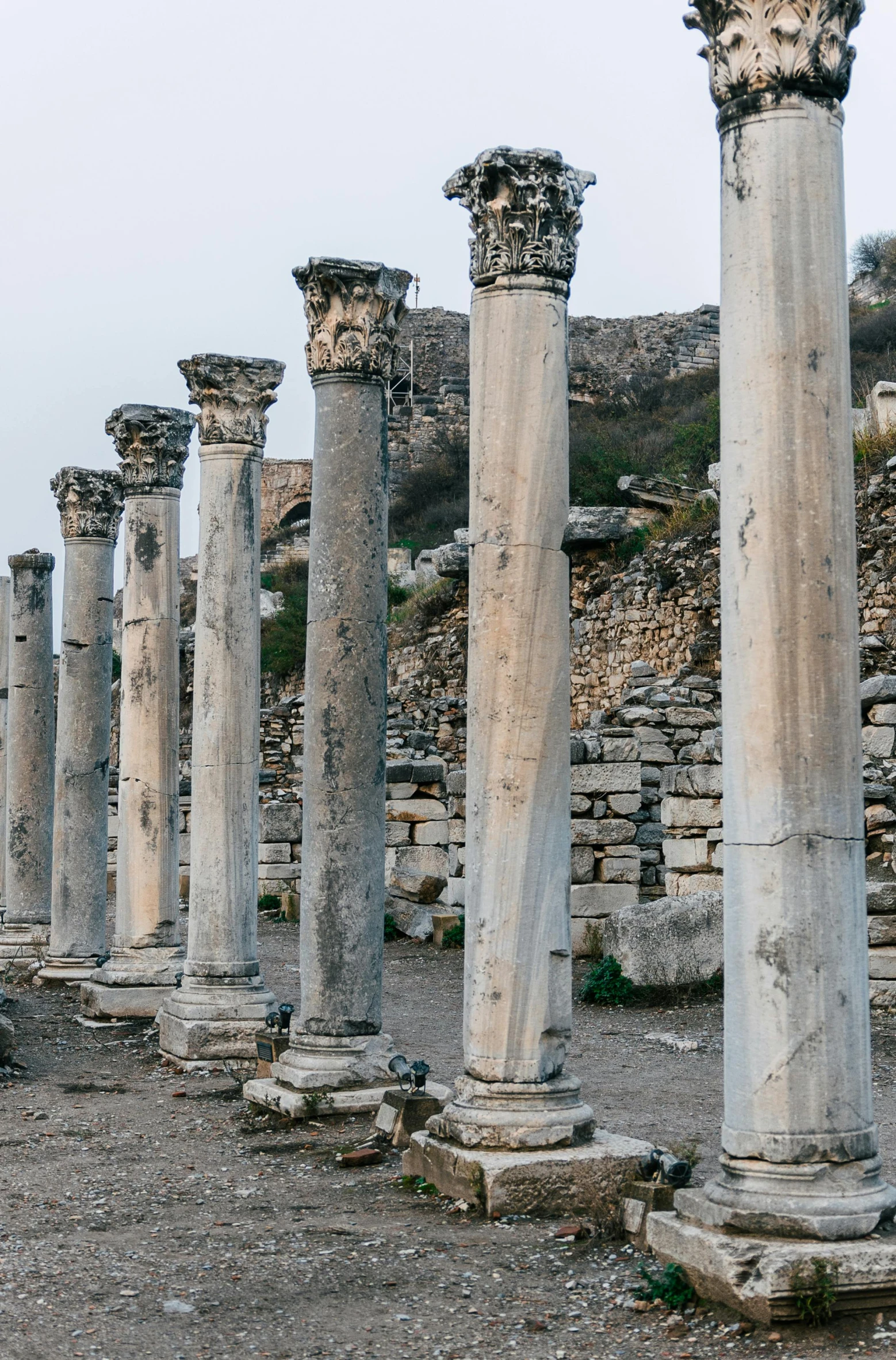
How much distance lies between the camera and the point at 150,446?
1193 centimetres

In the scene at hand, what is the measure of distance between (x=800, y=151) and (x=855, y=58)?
19.2 inches

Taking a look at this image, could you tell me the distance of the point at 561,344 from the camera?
21.5 feet

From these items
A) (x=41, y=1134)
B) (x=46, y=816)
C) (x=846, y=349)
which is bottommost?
(x=41, y=1134)

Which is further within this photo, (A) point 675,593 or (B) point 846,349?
(A) point 675,593

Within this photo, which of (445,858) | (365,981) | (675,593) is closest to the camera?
(365,981)

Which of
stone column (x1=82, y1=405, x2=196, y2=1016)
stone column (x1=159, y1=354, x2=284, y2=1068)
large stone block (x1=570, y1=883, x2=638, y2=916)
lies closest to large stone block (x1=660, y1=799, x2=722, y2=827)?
large stone block (x1=570, y1=883, x2=638, y2=916)

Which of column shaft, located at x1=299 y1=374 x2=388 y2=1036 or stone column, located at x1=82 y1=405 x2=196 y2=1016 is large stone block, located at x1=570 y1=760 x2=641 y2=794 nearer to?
stone column, located at x1=82 y1=405 x2=196 y2=1016

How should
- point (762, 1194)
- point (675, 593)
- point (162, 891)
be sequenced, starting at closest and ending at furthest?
1. point (762, 1194)
2. point (162, 891)
3. point (675, 593)

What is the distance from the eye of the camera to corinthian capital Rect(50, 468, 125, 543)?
1368 centimetres

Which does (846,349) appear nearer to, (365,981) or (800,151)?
(800,151)

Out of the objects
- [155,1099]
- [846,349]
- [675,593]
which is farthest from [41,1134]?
[675,593]

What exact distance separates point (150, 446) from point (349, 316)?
13.0ft

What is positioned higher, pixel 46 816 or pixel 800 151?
pixel 800 151

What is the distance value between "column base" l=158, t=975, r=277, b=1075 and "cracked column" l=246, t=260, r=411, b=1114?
1280mm
